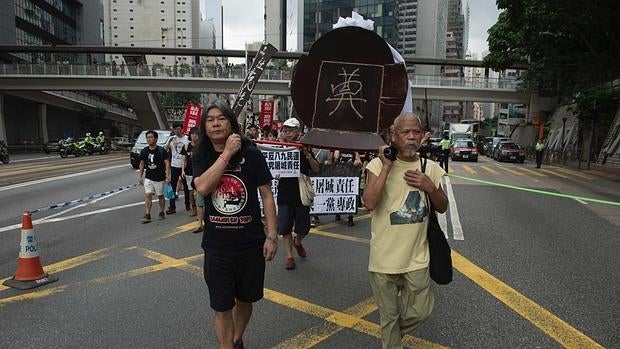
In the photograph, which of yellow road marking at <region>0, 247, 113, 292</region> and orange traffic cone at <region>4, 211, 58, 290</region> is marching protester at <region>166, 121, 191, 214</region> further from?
orange traffic cone at <region>4, 211, 58, 290</region>

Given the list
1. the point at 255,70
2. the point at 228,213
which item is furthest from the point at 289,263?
the point at 228,213

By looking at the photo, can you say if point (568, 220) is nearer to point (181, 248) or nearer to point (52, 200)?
point (181, 248)

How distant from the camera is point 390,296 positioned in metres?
3.04

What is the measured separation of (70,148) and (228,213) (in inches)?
1301

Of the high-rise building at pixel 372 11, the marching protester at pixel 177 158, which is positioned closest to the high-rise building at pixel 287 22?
the high-rise building at pixel 372 11

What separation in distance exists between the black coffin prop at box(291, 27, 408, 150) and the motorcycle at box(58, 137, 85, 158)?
31.4 m

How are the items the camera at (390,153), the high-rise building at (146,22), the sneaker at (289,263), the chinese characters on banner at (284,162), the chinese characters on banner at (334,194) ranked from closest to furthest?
the camera at (390,153) < the sneaker at (289,263) < the chinese characters on banner at (284,162) < the chinese characters on banner at (334,194) < the high-rise building at (146,22)

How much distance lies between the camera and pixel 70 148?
3212 cm

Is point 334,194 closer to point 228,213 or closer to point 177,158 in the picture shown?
point 177,158

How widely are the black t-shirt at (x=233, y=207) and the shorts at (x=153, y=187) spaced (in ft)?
20.2

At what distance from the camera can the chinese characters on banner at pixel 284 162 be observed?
5.98 m

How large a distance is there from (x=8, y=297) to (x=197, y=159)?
120 inches

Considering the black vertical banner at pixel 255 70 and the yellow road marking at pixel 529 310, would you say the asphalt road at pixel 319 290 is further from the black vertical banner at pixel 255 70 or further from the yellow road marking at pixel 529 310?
the black vertical banner at pixel 255 70

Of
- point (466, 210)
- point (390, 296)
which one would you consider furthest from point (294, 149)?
point (466, 210)
